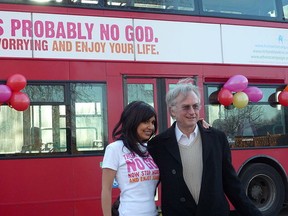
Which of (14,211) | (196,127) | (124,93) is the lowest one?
(14,211)

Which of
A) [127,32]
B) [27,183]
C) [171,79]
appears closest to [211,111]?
[171,79]

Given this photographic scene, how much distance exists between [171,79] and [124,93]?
834 mm

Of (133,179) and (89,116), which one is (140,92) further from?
(133,179)

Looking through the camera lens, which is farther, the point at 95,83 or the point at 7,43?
the point at 95,83

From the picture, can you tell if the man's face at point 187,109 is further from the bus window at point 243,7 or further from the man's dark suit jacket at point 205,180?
the bus window at point 243,7

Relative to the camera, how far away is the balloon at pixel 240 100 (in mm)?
7129

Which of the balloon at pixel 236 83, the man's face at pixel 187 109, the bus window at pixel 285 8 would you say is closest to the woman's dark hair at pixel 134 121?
the man's face at pixel 187 109

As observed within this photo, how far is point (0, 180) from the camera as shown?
580 cm

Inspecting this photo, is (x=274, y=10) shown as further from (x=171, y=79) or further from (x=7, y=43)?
(x=7, y=43)

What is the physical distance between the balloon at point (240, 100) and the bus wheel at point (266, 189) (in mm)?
1068

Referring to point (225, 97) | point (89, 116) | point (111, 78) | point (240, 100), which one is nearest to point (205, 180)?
point (89, 116)

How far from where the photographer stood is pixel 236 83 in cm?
712

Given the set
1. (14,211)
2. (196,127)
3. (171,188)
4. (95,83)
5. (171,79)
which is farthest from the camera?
(171,79)

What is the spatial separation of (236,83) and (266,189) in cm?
197
